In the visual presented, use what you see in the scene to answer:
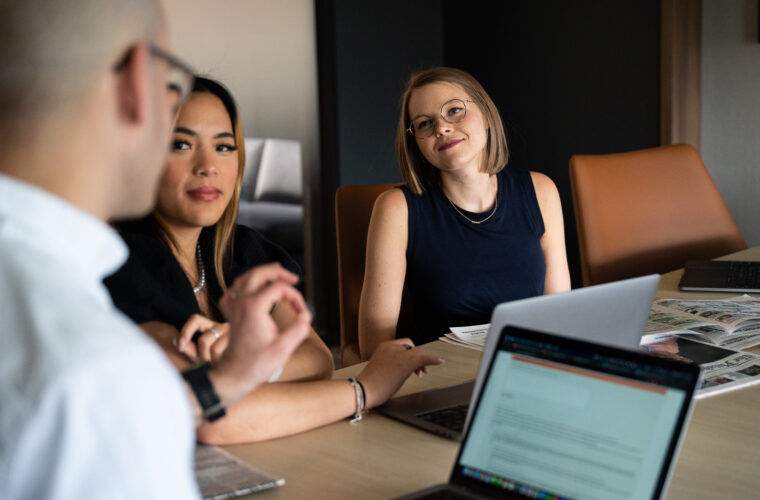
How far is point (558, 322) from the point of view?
1.14 meters

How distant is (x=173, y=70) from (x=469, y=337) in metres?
1.10

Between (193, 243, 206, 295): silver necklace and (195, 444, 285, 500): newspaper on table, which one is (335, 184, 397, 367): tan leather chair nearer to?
(193, 243, 206, 295): silver necklace

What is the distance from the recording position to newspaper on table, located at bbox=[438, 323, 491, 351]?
1.67 m

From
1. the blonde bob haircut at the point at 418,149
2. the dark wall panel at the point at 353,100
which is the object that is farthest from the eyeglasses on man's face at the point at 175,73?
the dark wall panel at the point at 353,100

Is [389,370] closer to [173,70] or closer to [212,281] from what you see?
[212,281]

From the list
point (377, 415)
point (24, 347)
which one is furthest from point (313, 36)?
point (24, 347)

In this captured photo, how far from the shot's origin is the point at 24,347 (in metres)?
0.51

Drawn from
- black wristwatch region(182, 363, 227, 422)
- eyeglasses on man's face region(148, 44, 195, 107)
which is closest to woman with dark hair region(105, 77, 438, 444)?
black wristwatch region(182, 363, 227, 422)

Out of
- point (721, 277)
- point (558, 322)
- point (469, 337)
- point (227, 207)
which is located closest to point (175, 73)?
point (558, 322)

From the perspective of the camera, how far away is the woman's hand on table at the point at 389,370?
4.25 ft

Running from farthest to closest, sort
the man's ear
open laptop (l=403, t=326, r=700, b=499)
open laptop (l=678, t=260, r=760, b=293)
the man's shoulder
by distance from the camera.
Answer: open laptop (l=678, t=260, r=760, b=293)
open laptop (l=403, t=326, r=700, b=499)
the man's ear
the man's shoulder

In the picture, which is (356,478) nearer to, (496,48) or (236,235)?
(236,235)

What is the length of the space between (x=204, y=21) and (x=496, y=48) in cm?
172

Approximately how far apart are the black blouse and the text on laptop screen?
0.67 metres
